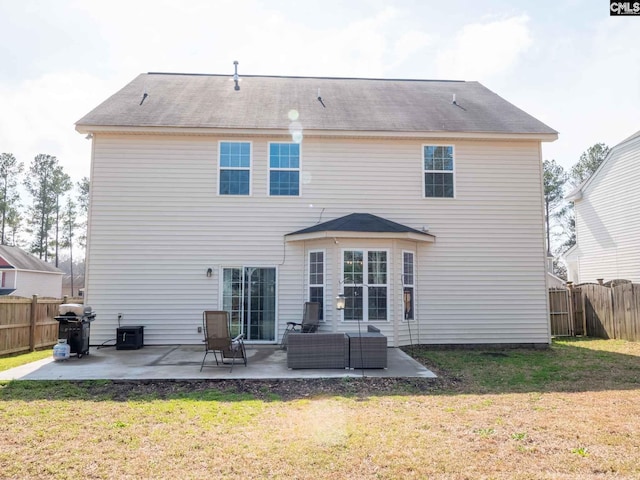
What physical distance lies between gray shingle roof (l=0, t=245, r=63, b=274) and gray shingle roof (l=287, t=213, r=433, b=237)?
25.3 m

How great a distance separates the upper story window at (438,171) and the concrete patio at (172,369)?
4.22 metres

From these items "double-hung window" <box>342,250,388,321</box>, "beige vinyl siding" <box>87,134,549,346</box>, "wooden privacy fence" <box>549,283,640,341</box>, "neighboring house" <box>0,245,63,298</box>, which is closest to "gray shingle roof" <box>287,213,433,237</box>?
"beige vinyl siding" <box>87,134,549,346</box>

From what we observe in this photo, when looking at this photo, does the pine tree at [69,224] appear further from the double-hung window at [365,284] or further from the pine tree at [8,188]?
the double-hung window at [365,284]

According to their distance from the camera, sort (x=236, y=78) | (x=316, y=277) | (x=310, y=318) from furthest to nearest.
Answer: (x=236, y=78) < (x=316, y=277) < (x=310, y=318)

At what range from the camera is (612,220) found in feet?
52.6

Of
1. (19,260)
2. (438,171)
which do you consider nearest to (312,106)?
(438,171)

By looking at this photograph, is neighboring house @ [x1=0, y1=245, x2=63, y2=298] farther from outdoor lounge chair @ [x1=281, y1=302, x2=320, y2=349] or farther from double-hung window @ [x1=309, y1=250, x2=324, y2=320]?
outdoor lounge chair @ [x1=281, y1=302, x2=320, y2=349]

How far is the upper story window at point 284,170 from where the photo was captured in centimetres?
1039

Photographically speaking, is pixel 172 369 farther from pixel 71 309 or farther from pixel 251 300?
pixel 251 300

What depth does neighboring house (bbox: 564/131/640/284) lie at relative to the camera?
14922 mm

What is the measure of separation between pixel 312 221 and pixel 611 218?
1276 cm

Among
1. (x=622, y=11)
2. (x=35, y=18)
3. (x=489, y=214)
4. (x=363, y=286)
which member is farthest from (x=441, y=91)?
(x=35, y=18)

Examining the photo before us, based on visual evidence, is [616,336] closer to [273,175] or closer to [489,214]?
[489,214]

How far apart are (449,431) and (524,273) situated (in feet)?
24.3
